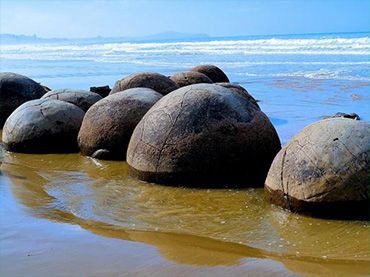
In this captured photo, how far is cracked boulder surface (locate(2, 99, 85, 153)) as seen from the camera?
29.7 feet

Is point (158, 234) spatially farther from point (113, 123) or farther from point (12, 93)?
point (12, 93)

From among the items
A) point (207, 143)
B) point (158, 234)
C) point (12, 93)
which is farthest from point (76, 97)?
point (158, 234)

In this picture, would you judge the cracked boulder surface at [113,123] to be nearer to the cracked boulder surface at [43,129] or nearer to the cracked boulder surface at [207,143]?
the cracked boulder surface at [43,129]

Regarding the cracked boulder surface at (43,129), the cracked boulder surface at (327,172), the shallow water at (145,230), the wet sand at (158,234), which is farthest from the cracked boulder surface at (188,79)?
the cracked boulder surface at (327,172)

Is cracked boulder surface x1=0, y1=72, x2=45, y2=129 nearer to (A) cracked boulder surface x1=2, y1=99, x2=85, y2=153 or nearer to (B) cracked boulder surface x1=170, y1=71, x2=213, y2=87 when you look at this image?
(A) cracked boulder surface x1=2, y1=99, x2=85, y2=153

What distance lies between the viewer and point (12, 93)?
465 inches

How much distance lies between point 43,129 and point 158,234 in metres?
4.59

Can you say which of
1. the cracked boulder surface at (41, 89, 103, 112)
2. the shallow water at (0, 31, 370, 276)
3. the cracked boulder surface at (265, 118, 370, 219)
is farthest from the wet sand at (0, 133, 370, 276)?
the cracked boulder surface at (41, 89, 103, 112)

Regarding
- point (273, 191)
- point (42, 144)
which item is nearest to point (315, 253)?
point (273, 191)

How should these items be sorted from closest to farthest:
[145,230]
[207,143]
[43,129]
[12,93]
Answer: [145,230] → [207,143] → [43,129] → [12,93]

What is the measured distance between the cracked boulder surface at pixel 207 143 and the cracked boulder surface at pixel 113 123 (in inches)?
54.7

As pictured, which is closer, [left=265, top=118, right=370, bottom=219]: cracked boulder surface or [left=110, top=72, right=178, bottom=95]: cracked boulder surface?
[left=265, top=118, right=370, bottom=219]: cracked boulder surface

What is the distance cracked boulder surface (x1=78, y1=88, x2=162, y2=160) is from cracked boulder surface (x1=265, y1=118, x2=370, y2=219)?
9.90 ft

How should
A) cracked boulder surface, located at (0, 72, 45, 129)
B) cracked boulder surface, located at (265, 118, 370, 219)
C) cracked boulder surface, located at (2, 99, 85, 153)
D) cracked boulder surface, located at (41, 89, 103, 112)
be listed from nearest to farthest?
cracked boulder surface, located at (265, 118, 370, 219) → cracked boulder surface, located at (2, 99, 85, 153) → cracked boulder surface, located at (41, 89, 103, 112) → cracked boulder surface, located at (0, 72, 45, 129)
